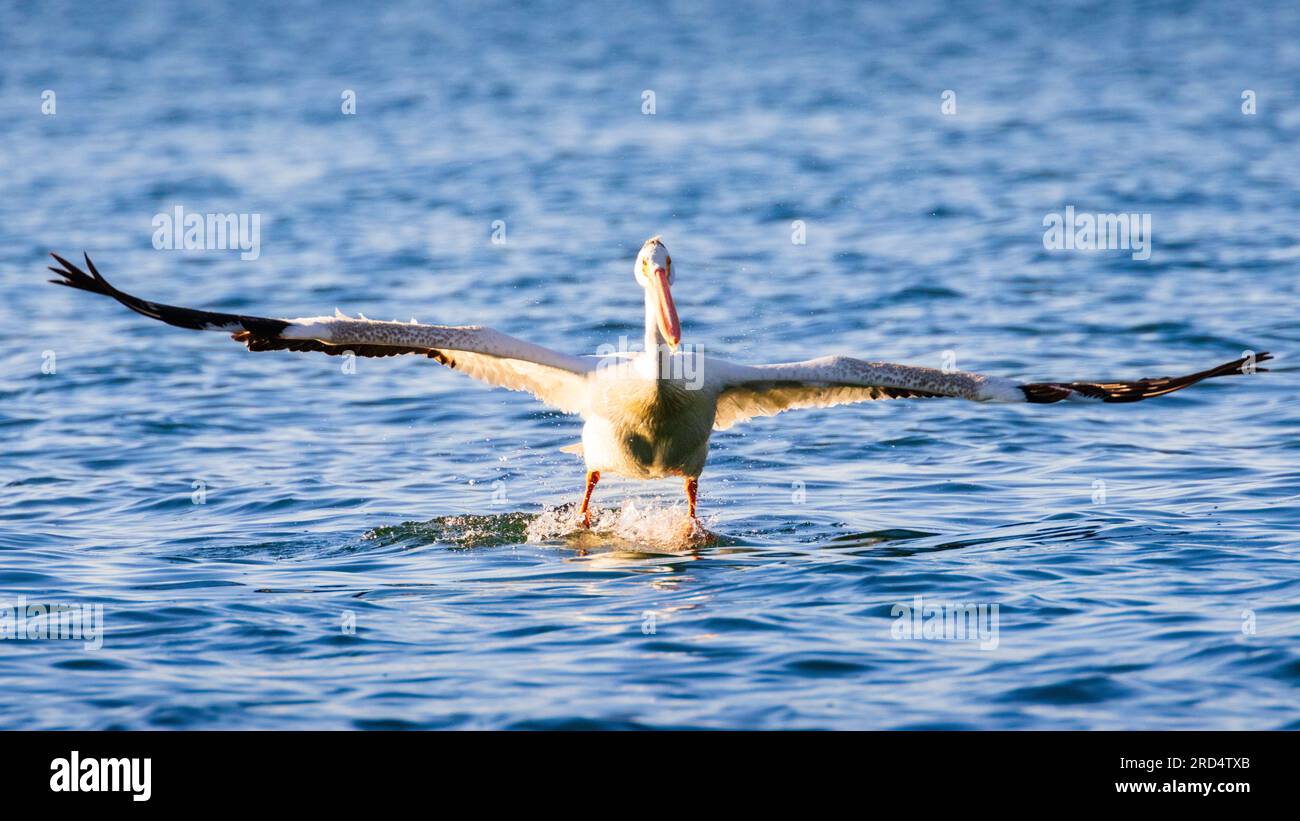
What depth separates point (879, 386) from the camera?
1261 cm

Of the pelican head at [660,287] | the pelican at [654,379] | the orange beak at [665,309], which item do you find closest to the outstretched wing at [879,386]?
the pelican at [654,379]

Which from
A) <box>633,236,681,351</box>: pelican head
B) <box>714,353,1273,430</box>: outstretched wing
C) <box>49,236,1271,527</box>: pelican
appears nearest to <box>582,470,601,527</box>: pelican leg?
<box>49,236,1271,527</box>: pelican

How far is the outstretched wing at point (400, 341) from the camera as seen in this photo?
36.8ft

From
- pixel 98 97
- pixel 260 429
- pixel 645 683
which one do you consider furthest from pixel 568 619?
pixel 98 97

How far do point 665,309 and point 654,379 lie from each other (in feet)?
2.83

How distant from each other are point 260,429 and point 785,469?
5.38 m

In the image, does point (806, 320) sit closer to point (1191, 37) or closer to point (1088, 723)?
point (1088, 723)

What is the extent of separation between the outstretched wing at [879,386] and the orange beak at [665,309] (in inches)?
50.1

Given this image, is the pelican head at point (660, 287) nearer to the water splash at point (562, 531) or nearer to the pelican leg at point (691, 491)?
the pelican leg at point (691, 491)

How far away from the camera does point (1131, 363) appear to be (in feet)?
58.8

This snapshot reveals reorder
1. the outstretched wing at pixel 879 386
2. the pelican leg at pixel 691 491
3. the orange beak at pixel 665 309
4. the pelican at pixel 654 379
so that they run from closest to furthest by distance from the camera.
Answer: the orange beak at pixel 665 309, the pelican at pixel 654 379, the outstretched wing at pixel 879 386, the pelican leg at pixel 691 491

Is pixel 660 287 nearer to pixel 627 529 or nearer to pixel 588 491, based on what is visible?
pixel 588 491

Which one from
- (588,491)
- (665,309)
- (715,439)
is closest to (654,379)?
(665,309)

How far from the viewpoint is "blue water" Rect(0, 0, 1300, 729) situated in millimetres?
9602
